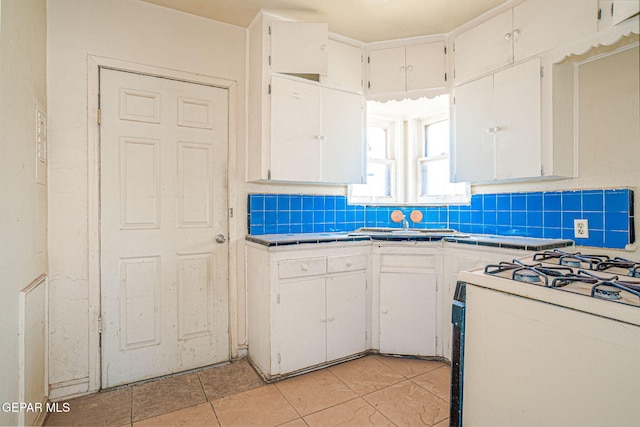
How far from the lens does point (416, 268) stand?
239 centimetres

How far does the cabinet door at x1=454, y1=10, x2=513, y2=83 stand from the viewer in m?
2.21

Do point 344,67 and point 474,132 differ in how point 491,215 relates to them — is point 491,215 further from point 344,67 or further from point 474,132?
point 344,67

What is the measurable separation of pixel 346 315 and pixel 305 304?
13.5 inches

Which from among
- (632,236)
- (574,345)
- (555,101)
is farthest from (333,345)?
(555,101)

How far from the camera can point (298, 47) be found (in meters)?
2.37

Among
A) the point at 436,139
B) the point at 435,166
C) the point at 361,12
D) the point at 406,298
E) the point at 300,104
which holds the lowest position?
the point at 406,298

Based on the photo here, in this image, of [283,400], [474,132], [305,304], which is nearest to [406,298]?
[305,304]

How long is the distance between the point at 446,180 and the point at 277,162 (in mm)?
1596

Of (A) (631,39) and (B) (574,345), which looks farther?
(A) (631,39)

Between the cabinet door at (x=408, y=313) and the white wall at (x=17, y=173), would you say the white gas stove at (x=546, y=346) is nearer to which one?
the cabinet door at (x=408, y=313)

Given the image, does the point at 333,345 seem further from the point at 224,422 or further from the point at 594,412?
the point at 594,412

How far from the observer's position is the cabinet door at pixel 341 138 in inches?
100

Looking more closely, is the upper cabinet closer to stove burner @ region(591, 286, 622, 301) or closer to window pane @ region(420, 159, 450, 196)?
window pane @ region(420, 159, 450, 196)

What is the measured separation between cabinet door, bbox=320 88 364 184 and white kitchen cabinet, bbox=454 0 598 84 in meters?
0.82
